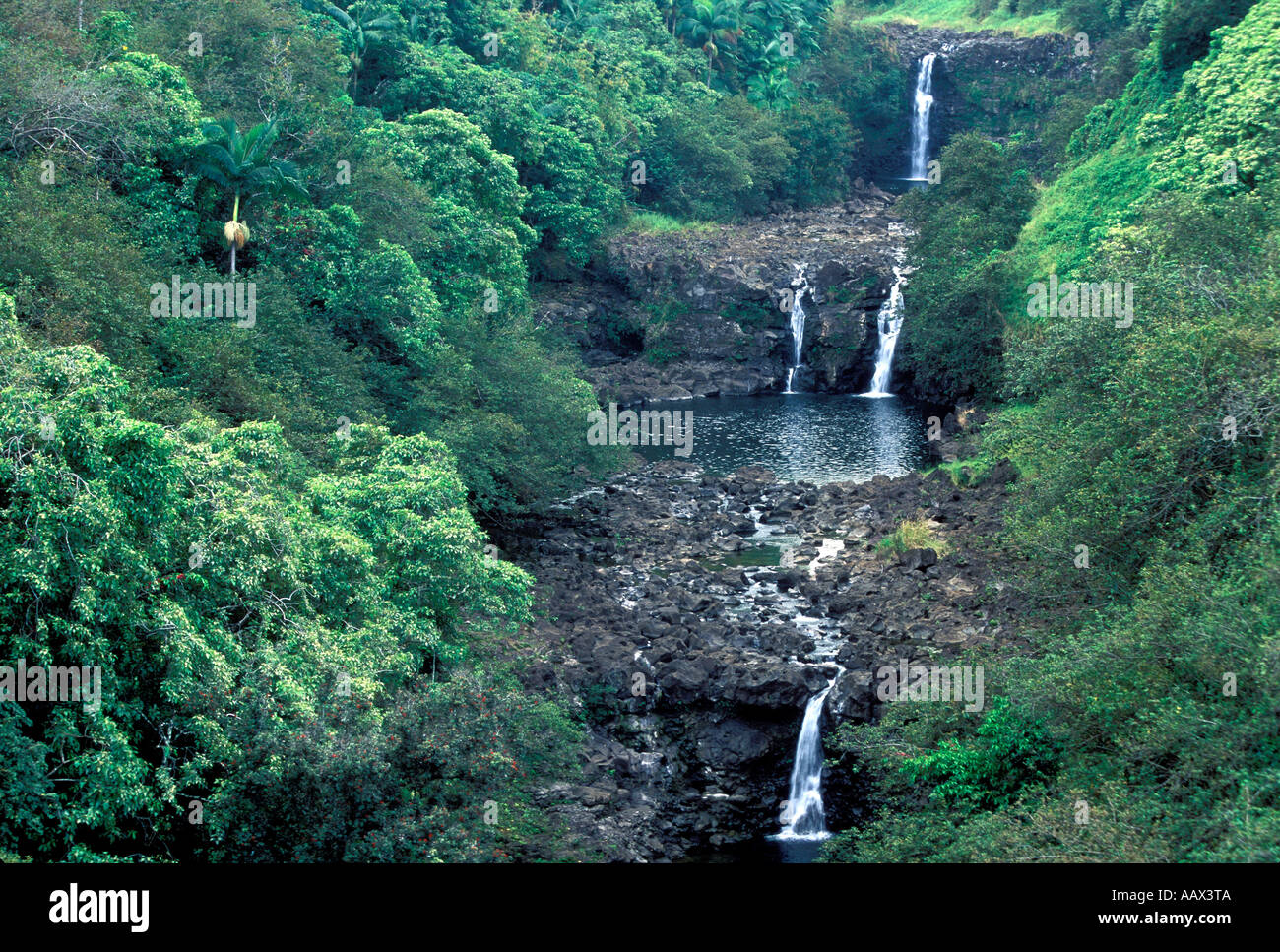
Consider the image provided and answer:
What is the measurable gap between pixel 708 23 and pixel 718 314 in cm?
2600

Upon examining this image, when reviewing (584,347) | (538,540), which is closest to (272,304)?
Answer: (538,540)

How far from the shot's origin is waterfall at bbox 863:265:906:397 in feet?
175

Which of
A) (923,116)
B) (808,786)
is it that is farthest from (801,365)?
(808,786)

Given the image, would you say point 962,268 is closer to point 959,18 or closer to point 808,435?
A: point 808,435

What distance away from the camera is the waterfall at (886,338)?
53.4 m

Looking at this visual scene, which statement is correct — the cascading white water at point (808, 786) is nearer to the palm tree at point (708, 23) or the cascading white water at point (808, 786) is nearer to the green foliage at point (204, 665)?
the green foliage at point (204, 665)

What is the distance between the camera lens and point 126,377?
22094mm

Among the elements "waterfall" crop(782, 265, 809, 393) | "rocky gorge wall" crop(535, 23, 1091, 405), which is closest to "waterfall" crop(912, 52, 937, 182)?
"rocky gorge wall" crop(535, 23, 1091, 405)

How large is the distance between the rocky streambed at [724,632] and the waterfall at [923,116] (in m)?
48.3

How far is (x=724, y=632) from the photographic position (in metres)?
27.9

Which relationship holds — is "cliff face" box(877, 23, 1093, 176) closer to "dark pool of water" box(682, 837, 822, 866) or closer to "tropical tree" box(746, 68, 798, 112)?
"tropical tree" box(746, 68, 798, 112)

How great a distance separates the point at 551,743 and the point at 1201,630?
40.1 feet

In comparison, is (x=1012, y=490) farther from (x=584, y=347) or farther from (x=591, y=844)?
(x=584, y=347)

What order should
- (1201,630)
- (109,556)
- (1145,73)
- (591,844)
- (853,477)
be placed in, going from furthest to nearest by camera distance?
(1145,73), (853,477), (591,844), (1201,630), (109,556)
